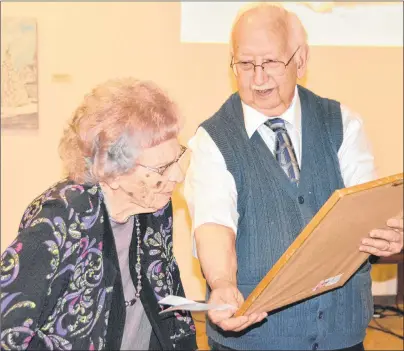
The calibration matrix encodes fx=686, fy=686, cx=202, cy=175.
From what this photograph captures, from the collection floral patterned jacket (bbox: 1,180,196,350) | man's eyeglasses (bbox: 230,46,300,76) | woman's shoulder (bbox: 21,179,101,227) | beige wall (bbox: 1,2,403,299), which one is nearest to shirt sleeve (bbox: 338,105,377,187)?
man's eyeglasses (bbox: 230,46,300,76)

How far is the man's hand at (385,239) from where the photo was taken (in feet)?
6.53

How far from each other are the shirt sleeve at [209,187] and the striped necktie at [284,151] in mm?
186

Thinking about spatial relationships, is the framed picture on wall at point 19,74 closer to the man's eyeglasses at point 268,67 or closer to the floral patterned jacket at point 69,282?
the man's eyeglasses at point 268,67

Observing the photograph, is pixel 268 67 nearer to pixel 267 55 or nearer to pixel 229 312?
pixel 267 55

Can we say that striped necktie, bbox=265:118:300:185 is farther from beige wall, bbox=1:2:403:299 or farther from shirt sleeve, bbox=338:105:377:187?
beige wall, bbox=1:2:403:299

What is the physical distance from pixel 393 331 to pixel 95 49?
112 inches

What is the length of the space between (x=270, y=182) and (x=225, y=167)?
15 cm

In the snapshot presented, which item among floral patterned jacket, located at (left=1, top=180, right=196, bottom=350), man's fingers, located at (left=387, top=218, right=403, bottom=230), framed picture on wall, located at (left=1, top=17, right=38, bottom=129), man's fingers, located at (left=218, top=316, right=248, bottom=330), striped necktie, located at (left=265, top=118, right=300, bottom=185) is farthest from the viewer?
framed picture on wall, located at (left=1, top=17, right=38, bottom=129)

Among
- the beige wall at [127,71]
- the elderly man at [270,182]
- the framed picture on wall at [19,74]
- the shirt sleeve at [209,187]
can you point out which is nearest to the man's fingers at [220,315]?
the elderly man at [270,182]

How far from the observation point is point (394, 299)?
5.25 meters

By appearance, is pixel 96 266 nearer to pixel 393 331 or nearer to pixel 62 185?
pixel 62 185

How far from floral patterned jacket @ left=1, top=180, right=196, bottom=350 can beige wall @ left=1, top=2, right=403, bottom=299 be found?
2.71 metres

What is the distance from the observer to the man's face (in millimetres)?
2143

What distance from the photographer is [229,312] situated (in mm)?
1895
